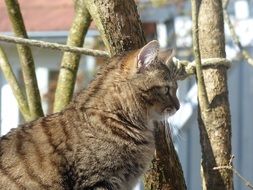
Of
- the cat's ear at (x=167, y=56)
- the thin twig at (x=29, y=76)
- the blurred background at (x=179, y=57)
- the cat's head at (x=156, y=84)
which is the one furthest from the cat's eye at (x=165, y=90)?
the blurred background at (x=179, y=57)

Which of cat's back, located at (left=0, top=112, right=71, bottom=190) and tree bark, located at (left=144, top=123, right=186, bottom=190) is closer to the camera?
cat's back, located at (left=0, top=112, right=71, bottom=190)

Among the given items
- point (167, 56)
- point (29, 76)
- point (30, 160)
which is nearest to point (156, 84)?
point (167, 56)

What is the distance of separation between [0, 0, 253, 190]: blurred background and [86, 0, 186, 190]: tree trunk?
3.57m

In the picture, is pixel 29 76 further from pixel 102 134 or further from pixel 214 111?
pixel 214 111

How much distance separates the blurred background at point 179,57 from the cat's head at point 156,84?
134 inches

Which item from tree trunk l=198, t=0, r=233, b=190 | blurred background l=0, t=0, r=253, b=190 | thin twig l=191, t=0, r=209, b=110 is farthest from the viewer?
blurred background l=0, t=0, r=253, b=190

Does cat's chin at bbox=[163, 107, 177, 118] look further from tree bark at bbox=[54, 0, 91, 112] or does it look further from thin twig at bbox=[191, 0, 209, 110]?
tree bark at bbox=[54, 0, 91, 112]

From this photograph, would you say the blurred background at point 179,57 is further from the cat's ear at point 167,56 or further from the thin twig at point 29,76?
the cat's ear at point 167,56

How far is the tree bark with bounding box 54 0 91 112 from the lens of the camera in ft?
12.3

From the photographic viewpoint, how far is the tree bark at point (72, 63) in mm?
3734

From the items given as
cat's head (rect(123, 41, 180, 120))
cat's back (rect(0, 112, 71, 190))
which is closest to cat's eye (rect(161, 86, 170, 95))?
cat's head (rect(123, 41, 180, 120))

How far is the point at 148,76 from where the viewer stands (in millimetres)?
3262

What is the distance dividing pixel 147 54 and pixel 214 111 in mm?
343

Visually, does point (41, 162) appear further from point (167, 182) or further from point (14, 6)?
point (14, 6)
